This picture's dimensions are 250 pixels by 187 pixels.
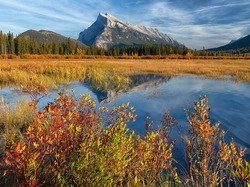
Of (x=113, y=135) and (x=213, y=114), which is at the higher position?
(x=113, y=135)

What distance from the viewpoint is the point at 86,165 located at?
2.92 metres

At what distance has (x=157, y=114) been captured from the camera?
11117mm

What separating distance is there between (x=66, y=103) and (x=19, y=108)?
5.84 metres

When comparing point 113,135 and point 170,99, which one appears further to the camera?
point 170,99

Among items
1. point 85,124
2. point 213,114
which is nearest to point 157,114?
point 213,114

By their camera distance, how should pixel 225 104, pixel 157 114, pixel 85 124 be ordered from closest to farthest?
pixel 85 124, pixel 157 114, pixel 225 104

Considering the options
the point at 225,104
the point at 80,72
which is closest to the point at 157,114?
the point at 225,104

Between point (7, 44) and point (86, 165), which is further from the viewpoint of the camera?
point (7, 44)

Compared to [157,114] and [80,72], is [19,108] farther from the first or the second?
[80,72]

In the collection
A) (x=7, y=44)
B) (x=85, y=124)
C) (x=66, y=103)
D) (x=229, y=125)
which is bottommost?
(x=229, y=125)

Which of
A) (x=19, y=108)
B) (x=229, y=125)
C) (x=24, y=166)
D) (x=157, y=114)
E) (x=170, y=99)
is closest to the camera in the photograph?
(x=24, y=166)

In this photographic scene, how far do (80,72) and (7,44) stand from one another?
92.6m

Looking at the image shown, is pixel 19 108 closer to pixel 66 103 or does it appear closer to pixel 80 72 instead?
pixel 66 103

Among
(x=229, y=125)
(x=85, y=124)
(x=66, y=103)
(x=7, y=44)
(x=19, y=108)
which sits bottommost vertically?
(x=229, y=125)
